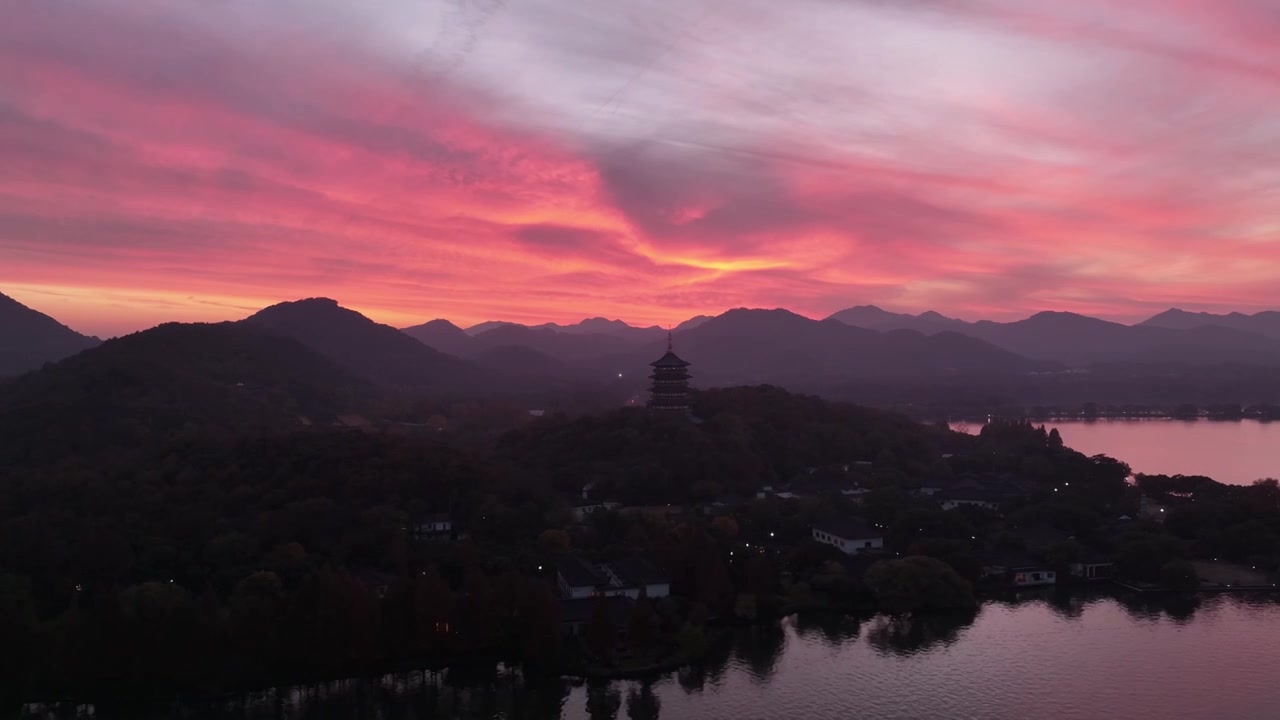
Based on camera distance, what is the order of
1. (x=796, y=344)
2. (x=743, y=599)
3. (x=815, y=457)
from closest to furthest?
(x=743, y=599)
(x=815, y=457)
(x=796, y=344)

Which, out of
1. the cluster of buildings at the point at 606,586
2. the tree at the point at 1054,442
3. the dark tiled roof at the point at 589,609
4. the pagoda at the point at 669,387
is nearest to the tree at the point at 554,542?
the cluster of buildings at the point at 606,586

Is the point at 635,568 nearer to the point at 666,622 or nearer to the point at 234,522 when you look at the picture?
the point at 666,622

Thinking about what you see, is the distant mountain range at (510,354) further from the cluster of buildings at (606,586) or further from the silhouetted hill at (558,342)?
the cluster of buildings at (606,586)

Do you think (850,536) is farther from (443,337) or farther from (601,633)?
(443,337)

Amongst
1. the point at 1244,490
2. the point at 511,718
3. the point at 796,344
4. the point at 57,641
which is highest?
the point at 796,344

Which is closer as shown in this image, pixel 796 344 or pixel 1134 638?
pixel 1134 638

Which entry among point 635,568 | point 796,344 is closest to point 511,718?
point 635,568

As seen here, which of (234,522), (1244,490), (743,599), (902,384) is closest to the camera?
(743,599)
